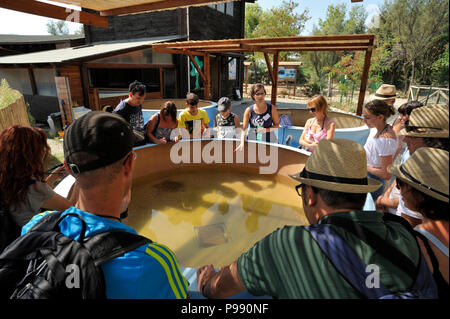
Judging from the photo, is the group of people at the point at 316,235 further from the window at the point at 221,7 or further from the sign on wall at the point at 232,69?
the sign on wall at the point at 232,69

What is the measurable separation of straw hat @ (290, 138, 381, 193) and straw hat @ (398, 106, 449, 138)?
36.5 inches

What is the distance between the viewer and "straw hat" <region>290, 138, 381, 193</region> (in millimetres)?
1142

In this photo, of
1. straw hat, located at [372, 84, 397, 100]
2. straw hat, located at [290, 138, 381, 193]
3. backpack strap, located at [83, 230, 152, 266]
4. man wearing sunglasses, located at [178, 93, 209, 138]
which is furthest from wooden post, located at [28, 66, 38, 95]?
straw hat, located at [290, 138, 381, 193]

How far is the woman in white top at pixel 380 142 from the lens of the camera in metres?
2.52

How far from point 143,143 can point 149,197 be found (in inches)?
40.0

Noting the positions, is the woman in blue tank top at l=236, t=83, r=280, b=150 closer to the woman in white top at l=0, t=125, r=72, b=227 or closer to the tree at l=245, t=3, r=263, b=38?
the woman in white top at l=0, t=125, r=72, b=227

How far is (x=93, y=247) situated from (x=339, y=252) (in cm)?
87

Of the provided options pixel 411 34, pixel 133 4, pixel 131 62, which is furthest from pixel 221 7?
pixel 411 34

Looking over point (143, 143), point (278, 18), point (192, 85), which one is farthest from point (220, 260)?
point (278, 18)

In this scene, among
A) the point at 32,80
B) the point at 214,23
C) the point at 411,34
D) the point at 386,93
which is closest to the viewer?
the point at 386,93

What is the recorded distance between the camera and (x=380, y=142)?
2545 mm

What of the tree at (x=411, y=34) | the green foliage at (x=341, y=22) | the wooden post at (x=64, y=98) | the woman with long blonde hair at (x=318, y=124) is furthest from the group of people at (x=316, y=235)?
the green foliage at (x=341, y=22)

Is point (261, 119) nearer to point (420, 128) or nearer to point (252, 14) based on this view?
point (420, 128)
